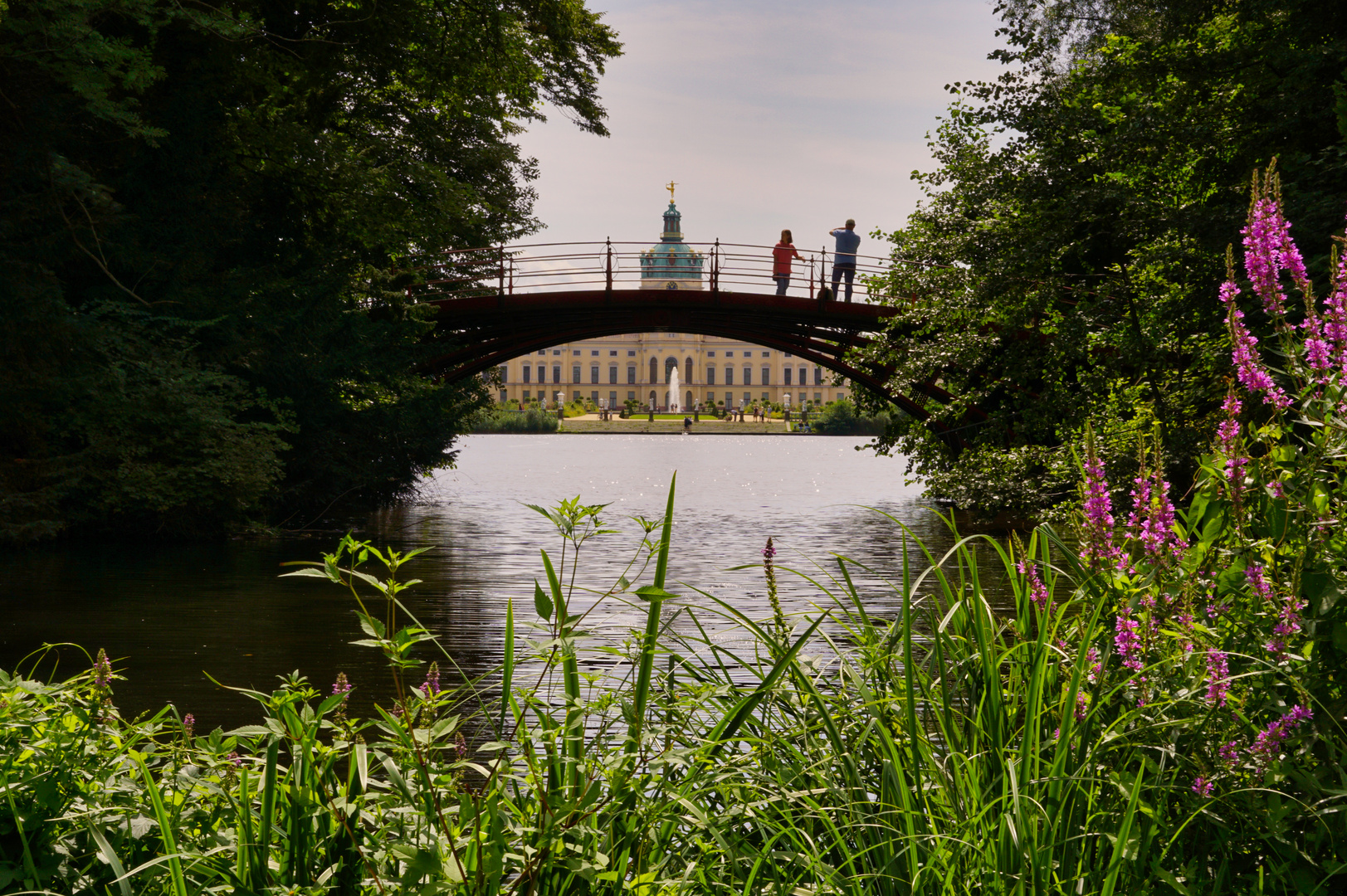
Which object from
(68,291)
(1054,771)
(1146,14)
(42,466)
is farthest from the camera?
(1146,14)

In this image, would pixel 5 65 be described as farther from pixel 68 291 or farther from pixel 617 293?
pixel 617 293

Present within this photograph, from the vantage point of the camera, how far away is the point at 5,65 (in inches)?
383

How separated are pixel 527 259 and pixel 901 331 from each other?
661 cm

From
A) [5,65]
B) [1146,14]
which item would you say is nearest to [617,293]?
[1146,14]

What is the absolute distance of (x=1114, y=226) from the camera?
13227 mm

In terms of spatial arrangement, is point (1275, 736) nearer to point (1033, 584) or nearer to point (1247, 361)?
point (1033, 584)

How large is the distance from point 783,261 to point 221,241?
10.7 m

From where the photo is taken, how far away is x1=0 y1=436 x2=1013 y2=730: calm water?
6594mm

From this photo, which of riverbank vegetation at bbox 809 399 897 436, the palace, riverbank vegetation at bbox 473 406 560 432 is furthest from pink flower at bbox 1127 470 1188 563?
the palace

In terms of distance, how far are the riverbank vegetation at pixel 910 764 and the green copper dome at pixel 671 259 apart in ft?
46.0

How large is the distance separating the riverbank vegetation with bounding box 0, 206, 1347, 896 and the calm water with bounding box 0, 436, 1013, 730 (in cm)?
54

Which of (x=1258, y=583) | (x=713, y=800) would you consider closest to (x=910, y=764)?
(x=713, y=800)

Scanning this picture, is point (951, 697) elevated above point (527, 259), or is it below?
below

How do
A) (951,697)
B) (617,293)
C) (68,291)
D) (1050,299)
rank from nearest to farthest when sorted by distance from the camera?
(951,697) → (68,291) → (1050,299) → (617,293)
